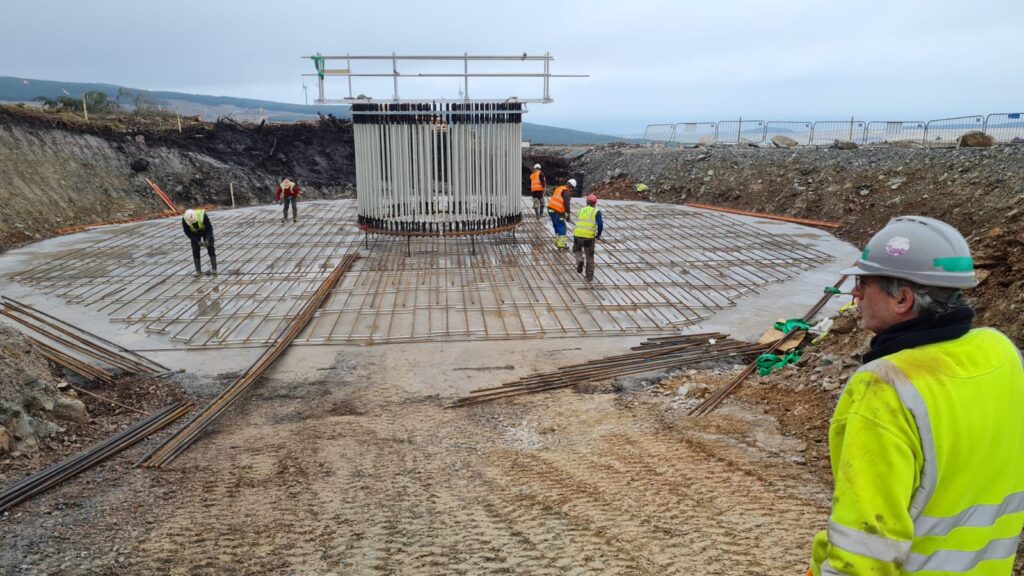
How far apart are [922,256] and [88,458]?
546cm

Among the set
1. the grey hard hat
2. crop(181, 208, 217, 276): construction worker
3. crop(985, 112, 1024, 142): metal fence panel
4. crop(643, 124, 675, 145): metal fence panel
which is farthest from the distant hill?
the grey hard hat

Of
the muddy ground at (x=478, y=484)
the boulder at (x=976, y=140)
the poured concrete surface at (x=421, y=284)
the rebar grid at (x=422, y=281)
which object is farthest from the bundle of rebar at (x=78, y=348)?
the boulder at (x=976, y=140)

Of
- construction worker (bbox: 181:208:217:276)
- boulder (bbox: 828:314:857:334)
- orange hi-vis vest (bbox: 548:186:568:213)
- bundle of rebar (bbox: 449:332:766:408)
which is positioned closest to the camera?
boulder (bbox: 828:314:857:334)

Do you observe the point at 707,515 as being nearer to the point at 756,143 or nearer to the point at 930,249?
the point at 930,249

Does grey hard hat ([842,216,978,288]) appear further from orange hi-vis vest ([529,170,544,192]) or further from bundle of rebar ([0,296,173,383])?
orange hi-vis vest ([529,170,544,192])

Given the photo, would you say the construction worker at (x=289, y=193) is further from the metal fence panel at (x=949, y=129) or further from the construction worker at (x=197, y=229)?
the metal fence panel at (x=949, y=129)

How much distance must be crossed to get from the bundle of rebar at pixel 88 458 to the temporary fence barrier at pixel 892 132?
22665 millimetres

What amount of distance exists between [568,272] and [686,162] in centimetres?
1223

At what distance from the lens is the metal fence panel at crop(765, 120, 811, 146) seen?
2377cm

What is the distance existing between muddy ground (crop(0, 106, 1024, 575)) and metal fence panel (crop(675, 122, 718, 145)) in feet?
68.2

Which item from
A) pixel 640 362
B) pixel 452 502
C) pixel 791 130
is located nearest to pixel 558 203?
pixel 640 362

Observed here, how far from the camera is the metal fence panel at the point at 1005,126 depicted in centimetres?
1789

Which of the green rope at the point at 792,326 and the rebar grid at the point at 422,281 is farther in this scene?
the rebar grid at the point at 422,281

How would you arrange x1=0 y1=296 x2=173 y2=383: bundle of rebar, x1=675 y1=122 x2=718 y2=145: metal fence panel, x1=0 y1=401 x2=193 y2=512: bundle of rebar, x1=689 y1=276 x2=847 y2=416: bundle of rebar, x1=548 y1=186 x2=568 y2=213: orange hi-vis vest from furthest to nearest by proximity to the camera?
x1=675 y1=122 x2=718 y2=145: metal fence panel < x1=548 y1=186 x2=568 y2=213: orange hi-vis vest < x1=0 y1=296 x2=173 y2=383: bundle of rebar < x1=689 y1=276 x2=847 y2=416: bundle of rebar < x1=0 y1=401 x2=193 y2=512: bundle of rebar
